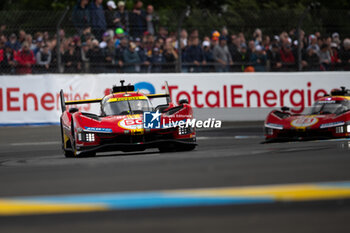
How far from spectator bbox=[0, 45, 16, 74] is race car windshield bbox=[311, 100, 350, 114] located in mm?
7432

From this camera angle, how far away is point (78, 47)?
56.1 feet

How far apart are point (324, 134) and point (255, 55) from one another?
676cm

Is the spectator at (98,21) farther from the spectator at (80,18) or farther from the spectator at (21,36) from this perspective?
the spectator at (21,36)

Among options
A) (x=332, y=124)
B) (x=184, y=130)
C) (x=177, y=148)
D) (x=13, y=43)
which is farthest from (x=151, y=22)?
(x=184, y=130)

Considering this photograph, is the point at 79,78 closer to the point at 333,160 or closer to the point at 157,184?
the point at 333,160

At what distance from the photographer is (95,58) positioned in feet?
57.0

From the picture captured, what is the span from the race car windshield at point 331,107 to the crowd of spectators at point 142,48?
5387mm

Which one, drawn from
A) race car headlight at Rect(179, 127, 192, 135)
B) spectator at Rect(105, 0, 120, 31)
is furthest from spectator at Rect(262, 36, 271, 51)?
race car headlight at Rect(179, 127, 192, 135)

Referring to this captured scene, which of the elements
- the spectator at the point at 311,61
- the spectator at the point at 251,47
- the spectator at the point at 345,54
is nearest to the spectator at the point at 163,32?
the spectator at the point at 251,47

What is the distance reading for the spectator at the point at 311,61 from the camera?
1866 cm

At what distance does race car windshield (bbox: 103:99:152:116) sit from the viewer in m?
11.1

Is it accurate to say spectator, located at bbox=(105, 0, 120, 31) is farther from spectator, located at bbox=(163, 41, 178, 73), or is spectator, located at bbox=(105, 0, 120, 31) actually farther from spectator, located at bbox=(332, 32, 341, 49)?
spectator, located at bbox=(332, 32, 341, 49)

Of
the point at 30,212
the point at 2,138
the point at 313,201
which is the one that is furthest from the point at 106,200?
the point at 2,138

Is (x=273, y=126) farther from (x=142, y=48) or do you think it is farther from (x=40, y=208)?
(x=40, y=208)
